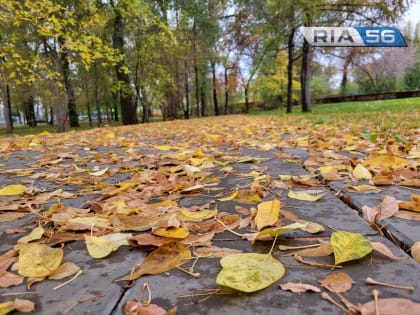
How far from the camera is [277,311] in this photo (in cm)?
57

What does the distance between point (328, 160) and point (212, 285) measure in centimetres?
144

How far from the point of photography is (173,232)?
879mm

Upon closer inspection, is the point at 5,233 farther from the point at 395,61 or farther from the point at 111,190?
the point at 395,61

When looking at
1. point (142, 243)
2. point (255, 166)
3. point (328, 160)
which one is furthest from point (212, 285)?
point (328, 160)

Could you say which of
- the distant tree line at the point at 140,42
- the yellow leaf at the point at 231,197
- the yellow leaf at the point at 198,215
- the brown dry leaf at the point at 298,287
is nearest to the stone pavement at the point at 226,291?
the brown dry leaf at the point at 298,287

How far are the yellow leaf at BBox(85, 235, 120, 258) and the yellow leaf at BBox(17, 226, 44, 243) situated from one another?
6.5 inches

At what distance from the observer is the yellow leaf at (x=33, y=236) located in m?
0.90

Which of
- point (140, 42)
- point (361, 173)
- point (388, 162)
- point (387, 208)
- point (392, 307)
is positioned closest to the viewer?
point (392, 307)

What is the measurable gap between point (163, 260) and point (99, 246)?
7.7 inches

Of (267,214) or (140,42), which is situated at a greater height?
(140,42)

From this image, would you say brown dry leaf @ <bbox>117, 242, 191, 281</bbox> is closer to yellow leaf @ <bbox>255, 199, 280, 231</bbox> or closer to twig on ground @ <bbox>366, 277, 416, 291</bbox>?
yellow leaf @ <bbox>255, 199, 280, 231</bbox>

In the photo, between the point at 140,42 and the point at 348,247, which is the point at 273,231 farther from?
the point at 140,42

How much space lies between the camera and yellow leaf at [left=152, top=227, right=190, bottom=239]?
2.83 feet

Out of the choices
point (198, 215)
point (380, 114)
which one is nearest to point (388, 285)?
point (198, 215)
